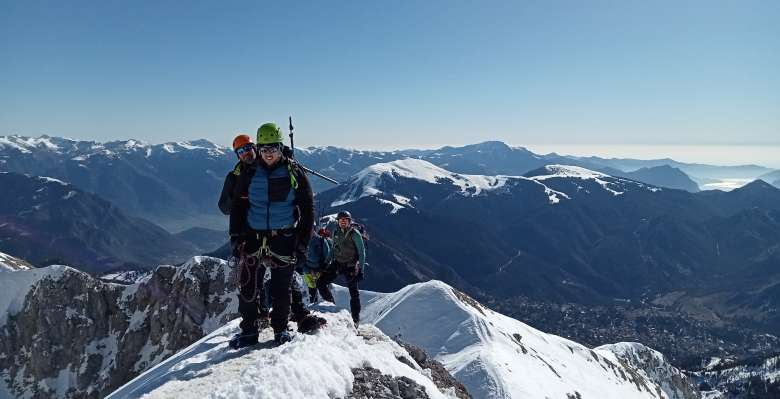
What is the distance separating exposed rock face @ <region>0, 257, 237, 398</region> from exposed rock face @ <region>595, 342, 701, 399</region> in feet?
335

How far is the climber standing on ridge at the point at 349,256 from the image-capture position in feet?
69.8

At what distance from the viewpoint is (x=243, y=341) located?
1336 centimetres

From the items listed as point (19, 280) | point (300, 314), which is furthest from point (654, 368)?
point (19, 280)

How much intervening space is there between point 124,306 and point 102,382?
1515cm

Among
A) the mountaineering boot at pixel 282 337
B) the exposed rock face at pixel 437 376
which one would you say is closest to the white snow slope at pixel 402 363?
the mountaineering boot at pixel 282 337

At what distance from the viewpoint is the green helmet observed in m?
11.7

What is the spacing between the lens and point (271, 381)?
9508 millimetres

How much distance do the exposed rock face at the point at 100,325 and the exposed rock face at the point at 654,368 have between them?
102238mm

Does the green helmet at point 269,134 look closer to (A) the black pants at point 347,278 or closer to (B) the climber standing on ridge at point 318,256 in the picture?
(B) the climber standing on ridge at point 318,256

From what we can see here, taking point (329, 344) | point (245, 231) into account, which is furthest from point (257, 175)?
point (329, 344)

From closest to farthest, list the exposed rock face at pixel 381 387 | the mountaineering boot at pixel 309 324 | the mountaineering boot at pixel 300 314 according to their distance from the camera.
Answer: the exposed rock face at pixel 381 387 < the mountaineering boot at pixel 309 324 < the mountaineering boot at pixel 300 314

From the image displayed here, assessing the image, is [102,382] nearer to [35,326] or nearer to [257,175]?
[35,326]

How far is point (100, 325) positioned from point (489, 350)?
82.1 meters

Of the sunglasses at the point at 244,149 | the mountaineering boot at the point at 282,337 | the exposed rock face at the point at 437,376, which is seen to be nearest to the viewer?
the sunglasses at the point at 244,149
